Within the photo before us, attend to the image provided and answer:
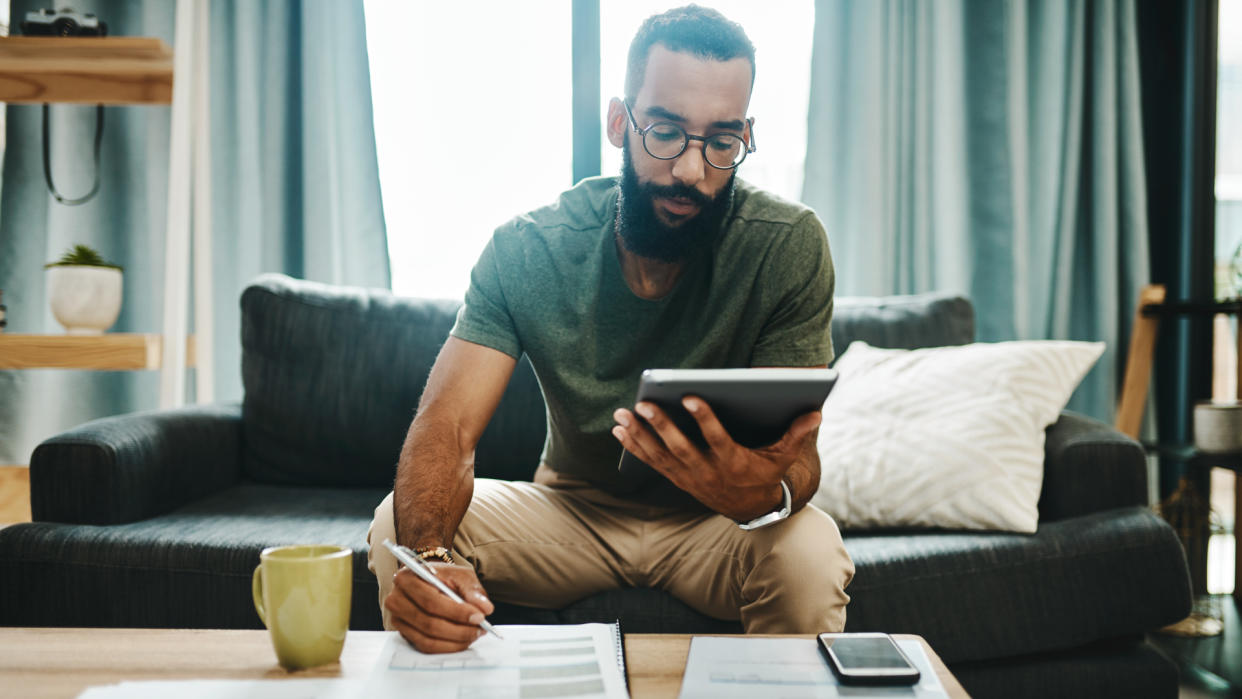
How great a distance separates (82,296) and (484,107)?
3.69ft

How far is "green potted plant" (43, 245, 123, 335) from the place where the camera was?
1.89 metres

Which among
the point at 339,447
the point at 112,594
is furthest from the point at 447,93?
the point at 112,594

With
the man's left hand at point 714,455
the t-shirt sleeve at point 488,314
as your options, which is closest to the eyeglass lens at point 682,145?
the t-shirt sleeve at point 488,314

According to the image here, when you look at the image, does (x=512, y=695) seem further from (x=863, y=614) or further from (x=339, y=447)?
(x=339, y=447)

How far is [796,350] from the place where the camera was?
3.72 feet

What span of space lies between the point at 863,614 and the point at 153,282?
2.05 m

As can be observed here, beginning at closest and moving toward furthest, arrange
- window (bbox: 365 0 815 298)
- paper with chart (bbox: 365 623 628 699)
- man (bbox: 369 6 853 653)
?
paper with chart (bbox: 365 623 628 699) → man (bbox: 369 6 853 653) → window (bbox: 365 0 815 298)

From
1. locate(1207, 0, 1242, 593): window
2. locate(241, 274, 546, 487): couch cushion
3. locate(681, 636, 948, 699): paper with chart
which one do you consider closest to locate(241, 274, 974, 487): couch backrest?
locate(241, 274, 546, 487): couch cushion

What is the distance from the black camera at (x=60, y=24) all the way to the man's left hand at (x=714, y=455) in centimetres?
195

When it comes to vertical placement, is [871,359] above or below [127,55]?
below

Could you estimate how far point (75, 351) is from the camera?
1.88m

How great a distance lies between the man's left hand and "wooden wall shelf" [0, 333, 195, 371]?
4.97 ft

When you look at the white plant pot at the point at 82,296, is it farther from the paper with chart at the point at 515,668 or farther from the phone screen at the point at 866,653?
the phone screen at the point at 866,653

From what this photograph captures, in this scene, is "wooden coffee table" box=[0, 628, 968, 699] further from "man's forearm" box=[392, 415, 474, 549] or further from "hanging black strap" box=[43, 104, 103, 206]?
"hanging black strap" box=[43, 104, 103, 206]
